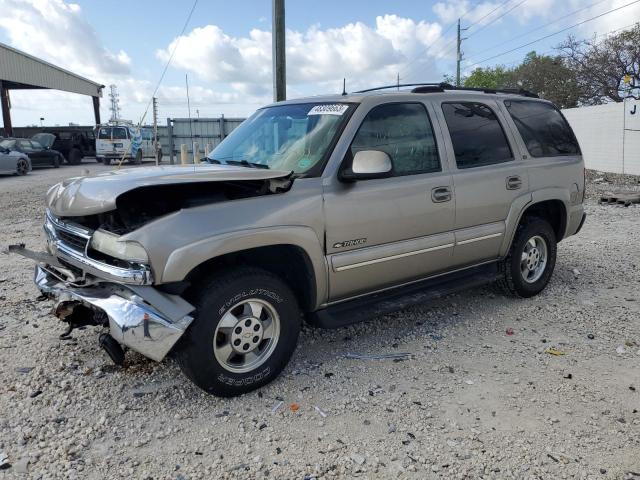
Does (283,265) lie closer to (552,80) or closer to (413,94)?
(413,94)

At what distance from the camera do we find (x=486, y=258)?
4.72 metres

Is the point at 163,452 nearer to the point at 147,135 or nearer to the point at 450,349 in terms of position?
the point at 450,349

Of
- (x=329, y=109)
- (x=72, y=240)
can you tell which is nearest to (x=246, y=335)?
(x=72, y=240)

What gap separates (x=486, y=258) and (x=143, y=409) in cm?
313

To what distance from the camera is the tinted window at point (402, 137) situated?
12.6 feet

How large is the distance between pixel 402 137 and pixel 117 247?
2.26 metres

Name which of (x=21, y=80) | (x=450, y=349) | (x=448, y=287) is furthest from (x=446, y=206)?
(x=21, y=80)

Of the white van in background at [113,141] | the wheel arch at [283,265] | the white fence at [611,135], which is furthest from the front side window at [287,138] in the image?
the white van in background at [113,141]

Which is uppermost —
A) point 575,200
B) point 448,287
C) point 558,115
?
point 558,115

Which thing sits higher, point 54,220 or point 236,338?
point 54,220

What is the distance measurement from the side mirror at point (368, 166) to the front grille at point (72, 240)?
1744 millimetres

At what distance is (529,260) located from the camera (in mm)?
5184

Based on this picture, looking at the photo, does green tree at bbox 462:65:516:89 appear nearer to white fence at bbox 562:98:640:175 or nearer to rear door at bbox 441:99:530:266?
white fence at bbox 562:98:640:175

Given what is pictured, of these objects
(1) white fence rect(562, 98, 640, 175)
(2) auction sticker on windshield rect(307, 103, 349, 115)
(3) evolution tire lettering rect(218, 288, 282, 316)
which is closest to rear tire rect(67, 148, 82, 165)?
(1) white fence rect(562, 98, 640, 175)
